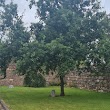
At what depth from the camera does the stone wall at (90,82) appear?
96.6ft

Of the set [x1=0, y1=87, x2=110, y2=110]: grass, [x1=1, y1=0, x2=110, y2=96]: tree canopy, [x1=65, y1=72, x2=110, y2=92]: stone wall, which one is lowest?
[x1=0, y1=87, x2=110, y2=110]: grass

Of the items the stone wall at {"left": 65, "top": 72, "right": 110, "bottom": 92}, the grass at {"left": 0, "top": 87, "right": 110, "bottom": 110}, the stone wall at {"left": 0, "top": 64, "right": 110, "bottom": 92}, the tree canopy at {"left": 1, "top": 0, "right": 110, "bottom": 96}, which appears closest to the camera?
the grass at {"left": 0, "top": 87, "right": 110, "bottom": 110}

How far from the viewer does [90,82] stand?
32375 millimetres

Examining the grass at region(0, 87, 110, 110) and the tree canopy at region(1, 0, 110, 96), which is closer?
the grass at region(0, 87, 110, 110)

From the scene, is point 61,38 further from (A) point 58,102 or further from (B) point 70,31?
(A) point 58,102

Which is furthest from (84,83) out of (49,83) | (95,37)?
(95,37)

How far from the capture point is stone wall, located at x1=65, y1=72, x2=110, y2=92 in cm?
2944

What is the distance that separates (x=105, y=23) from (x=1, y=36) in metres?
7.50

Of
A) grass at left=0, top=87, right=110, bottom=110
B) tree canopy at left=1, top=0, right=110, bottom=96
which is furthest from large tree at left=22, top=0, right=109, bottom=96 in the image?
grass at left=0, top=87, right=110, bottom=110

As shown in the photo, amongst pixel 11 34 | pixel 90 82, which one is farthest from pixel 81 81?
pixel 11 34

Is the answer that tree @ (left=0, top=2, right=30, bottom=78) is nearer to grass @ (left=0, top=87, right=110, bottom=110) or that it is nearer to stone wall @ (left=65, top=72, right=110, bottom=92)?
grass @ (left=0, top=87, right=110, bottom=110)

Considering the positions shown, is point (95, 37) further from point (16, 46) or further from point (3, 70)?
point (3, 70)

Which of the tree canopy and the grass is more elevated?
the tree canopy

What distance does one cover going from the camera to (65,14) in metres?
22.6
